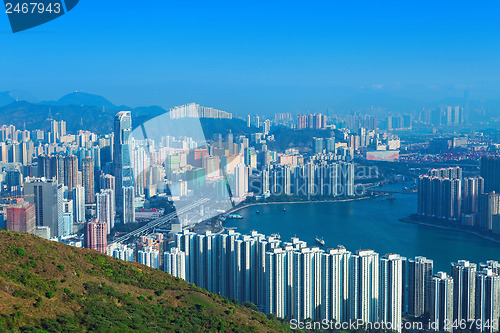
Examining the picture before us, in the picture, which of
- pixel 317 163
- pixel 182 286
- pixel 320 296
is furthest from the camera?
pixel 317 163

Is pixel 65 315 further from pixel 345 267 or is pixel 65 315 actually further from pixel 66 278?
pixel 345 267

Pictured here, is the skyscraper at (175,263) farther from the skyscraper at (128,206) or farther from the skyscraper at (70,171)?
the skyscraper at (70,171)

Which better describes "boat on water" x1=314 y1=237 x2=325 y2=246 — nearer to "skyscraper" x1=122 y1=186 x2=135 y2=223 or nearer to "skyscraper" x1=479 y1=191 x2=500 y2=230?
"skyscraper" x1=479 y1=191 x2=500 y2=230

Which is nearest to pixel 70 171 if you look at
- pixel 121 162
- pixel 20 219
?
pixel 121 162

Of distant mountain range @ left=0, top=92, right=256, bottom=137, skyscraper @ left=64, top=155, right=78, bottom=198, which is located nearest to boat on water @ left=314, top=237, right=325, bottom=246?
skyscraper @ left=64, top=155, right=78, bottom=198

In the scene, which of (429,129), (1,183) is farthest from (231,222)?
(429,129)

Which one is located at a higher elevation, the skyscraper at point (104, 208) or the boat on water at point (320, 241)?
the skyscraper at point (104, 208)

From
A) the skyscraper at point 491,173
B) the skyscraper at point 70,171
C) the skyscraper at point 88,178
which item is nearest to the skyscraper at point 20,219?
the skyscraper at point 88,178
